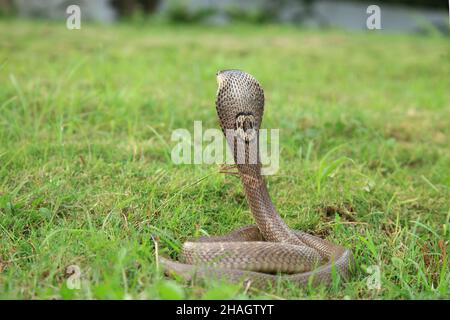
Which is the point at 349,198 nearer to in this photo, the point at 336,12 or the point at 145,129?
the point at 145,129

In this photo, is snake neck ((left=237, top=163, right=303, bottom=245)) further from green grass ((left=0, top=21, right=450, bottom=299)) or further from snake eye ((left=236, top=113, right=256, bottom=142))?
green grass ((left=0, top=21, right=450, bottom=299))

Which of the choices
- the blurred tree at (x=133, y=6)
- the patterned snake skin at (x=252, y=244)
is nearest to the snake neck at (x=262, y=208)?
the patterned snake skin at (x=252, y=244)

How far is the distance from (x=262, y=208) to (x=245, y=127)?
1.45ft

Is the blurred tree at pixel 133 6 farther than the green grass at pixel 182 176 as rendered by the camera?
Yes

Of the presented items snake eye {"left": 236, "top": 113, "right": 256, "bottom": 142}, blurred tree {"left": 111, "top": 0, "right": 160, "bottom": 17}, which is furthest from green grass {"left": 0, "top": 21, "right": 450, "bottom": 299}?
blurred tree {"left": 111, "top": 0, "right": 160, "bottom": 17}

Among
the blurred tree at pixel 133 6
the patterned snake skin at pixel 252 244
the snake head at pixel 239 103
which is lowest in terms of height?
the patterned snake skin at pixel 252 244

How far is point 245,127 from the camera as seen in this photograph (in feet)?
11.4

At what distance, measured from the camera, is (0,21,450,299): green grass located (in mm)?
3180

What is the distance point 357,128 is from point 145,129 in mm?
1685

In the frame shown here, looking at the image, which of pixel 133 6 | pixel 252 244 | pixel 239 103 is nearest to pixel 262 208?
pixel 252 244

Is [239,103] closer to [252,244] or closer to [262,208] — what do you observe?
[262,208]

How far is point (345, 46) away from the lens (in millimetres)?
10242

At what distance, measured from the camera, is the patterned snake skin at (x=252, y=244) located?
3.08 meters

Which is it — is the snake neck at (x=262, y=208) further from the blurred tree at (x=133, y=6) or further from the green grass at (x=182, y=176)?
the blurred tree at (x=133, y=6)
